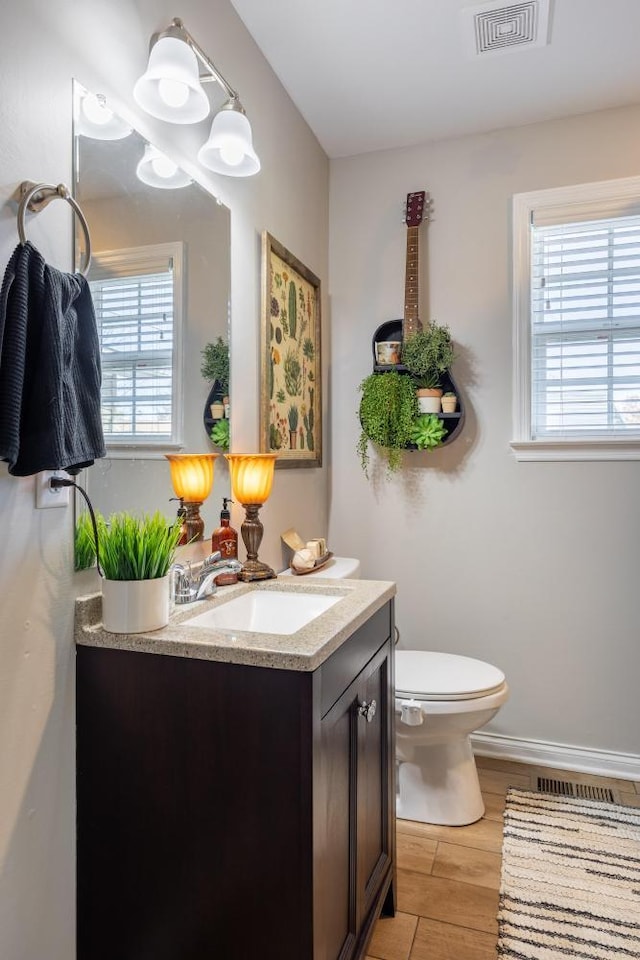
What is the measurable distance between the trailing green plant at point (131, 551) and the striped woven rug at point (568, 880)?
133 cm

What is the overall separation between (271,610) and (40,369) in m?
0.91

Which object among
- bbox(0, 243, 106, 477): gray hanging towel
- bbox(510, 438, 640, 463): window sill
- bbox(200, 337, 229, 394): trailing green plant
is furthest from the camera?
bbox(510, 438, 640, 463): window sill

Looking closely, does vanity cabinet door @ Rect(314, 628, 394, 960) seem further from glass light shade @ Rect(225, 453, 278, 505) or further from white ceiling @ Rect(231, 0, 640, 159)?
white ceiling @ Rect(231, 0, 640, 159)

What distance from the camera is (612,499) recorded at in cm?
249

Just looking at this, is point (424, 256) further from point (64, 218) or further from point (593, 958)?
point (593, 958)

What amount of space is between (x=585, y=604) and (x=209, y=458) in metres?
1.70

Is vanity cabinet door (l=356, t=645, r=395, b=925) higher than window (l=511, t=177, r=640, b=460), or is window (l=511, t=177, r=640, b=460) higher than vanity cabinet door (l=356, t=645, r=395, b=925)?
window (l=511, t=177, r=640, b=460)

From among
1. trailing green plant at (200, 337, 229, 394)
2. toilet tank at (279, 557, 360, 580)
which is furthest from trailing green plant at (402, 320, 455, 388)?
trailing green plant at (200, 337, 229, 394)

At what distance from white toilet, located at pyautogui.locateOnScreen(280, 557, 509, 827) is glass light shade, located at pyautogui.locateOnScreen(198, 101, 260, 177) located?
5.55ft

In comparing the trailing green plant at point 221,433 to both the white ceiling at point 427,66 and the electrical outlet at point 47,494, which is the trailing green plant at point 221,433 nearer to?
the electrical outlet at point 47,494

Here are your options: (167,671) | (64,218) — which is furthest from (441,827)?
(64,218)

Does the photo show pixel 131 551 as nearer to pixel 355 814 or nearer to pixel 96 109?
pixel 355 814

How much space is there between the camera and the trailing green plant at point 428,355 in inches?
101

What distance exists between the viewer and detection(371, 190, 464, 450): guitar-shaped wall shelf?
262cm
